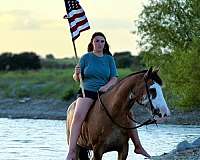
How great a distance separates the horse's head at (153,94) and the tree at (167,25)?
31.7 metres

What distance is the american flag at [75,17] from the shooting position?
13656 mm

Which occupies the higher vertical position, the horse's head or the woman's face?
the woman's face

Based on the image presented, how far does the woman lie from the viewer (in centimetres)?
1262

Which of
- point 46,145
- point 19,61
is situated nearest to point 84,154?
point 46,145

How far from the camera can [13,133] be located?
1156 inches

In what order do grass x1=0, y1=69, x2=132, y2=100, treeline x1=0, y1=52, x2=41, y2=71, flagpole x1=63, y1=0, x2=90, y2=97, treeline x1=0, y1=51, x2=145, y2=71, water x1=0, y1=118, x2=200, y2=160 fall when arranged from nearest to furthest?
flagpole x1=63, y1=0, x2=90, y2=97 → water x1=0, y1=118, x2=200, y2=160 → grass x1=0, y1=69, x2=132, y2=100 → treeline x1=0, y1=51, x2=145, y2=71 → treeline x1=0, y1=52, x2=41, y2=71

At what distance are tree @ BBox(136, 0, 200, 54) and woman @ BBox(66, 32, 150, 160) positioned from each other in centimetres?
3071

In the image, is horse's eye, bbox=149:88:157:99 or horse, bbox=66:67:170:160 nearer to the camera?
horse's eye, bbox=149:88:157:99

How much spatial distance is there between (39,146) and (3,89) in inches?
1638

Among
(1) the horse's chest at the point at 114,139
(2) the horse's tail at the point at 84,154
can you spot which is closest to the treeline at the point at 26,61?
(2) the horse's tail at the point at 84,154

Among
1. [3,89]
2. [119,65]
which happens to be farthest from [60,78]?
[119,65]

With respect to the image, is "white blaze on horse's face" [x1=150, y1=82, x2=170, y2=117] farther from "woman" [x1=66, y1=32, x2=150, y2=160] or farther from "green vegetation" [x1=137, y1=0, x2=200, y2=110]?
"green vegetation" [x1=137, y1=0, x2=200, y2=110]

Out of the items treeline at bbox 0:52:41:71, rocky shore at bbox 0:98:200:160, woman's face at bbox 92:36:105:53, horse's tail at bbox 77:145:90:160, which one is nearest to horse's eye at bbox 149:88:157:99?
woman's face at bbox 92:36:105:53

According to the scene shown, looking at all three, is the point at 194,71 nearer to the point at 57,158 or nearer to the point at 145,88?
the point at 57,158
